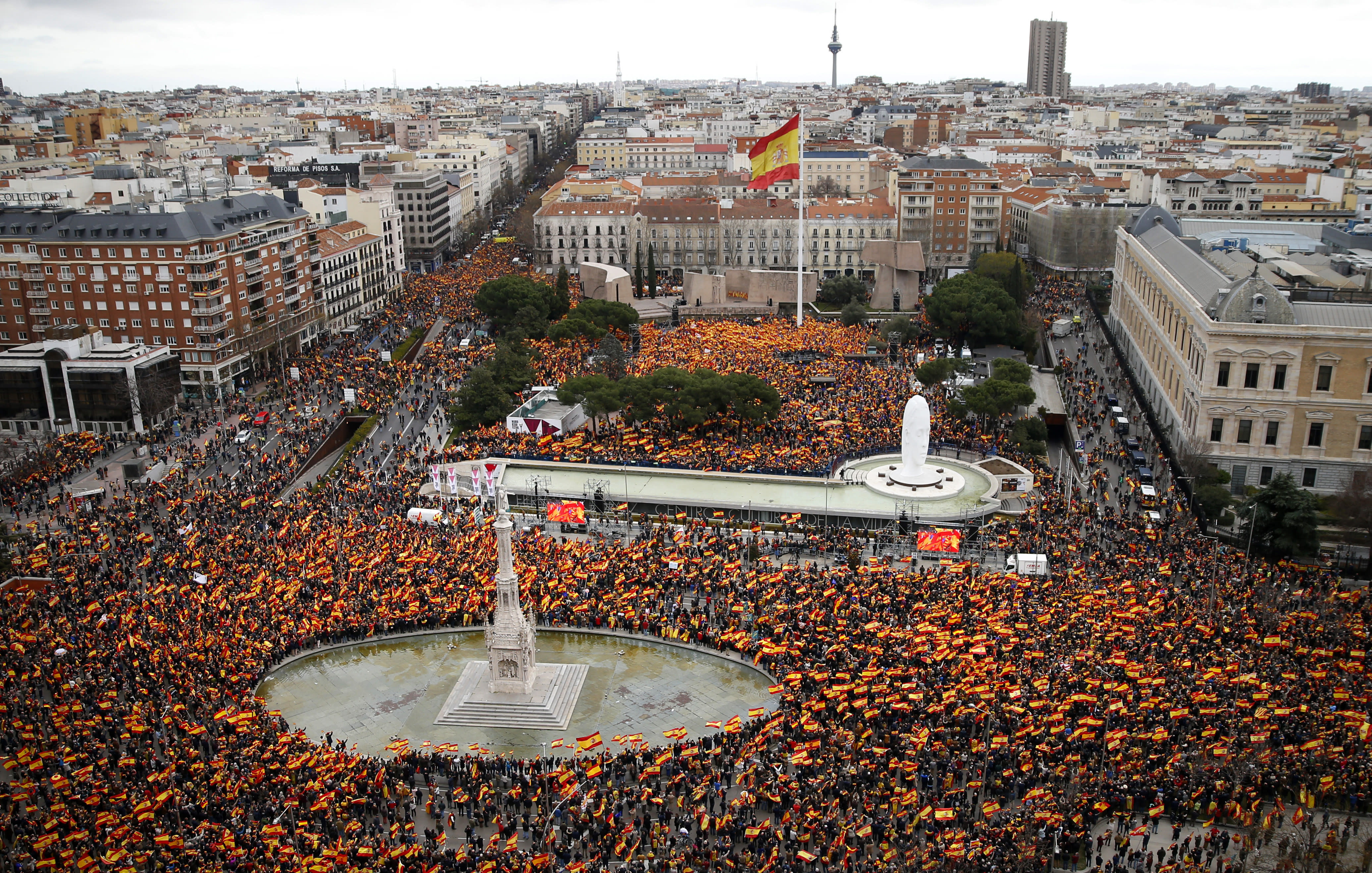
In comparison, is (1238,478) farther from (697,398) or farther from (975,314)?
(975,314)

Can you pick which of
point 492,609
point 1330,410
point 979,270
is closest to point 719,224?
point 979,270

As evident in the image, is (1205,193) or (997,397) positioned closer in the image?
(997,397)

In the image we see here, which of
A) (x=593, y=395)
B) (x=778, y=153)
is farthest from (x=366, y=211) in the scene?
(x=593, y=395)

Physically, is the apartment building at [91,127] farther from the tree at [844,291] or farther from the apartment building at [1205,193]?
the apartment building at [1205,193]

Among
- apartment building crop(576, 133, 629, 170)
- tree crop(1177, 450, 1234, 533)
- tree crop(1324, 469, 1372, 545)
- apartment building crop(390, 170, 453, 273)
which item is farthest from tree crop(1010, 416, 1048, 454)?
apartment building crop(576, 133, 629, 170)

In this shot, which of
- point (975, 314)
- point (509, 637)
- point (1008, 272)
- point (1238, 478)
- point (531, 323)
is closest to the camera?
point (509, 637)

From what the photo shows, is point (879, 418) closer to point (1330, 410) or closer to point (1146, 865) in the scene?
point (1330, 410)

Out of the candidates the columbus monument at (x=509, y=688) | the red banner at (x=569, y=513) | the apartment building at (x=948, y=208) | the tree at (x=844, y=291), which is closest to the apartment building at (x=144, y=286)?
the red banner at (x=569, y=513)
